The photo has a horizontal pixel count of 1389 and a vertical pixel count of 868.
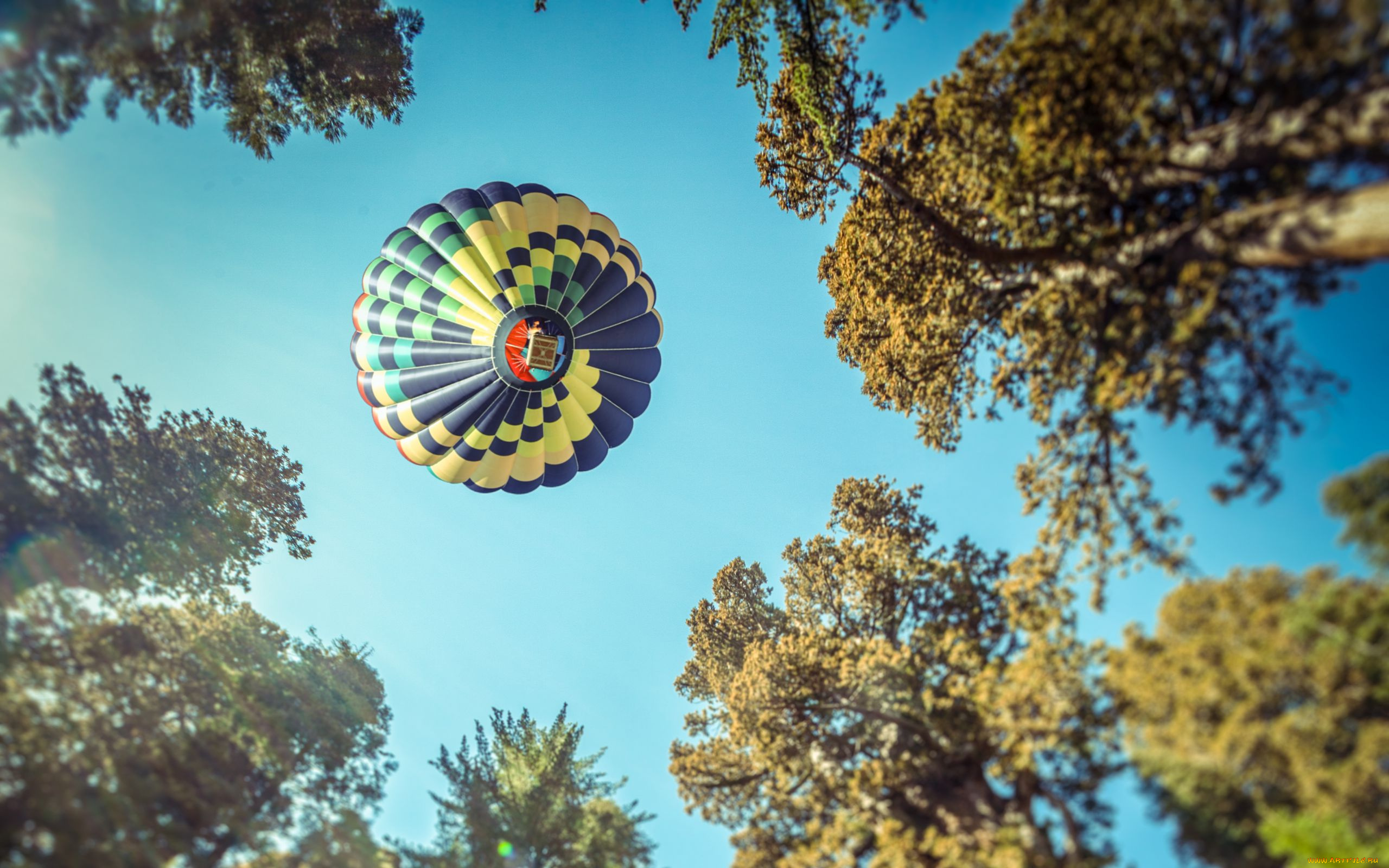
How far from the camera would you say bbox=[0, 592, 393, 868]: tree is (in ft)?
21.2

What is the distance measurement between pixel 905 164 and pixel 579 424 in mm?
8041

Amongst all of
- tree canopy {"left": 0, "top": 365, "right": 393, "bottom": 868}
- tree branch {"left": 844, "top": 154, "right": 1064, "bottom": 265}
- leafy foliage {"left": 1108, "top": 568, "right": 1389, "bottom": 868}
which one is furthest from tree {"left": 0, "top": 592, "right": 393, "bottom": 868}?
tree branch {"left": 844, "top": 154, "right": 1064, "bottom": 265}

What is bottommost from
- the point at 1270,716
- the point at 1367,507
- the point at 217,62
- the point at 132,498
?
the point at 1270,716

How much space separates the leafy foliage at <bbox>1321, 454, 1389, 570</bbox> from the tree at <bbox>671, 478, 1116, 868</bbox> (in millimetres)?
2442

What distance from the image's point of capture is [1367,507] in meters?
4.65

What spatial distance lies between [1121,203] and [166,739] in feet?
46.1

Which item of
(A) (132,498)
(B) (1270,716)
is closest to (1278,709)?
(B) (1270,716)

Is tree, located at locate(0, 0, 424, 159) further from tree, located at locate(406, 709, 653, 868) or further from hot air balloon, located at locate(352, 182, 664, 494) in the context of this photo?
tree, located at locate(406, 709, 653, 868)

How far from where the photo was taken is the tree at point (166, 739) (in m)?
6.46

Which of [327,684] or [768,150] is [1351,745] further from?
[327,684]

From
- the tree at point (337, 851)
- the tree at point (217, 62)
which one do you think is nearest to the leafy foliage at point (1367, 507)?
the tree at point (337, 851)

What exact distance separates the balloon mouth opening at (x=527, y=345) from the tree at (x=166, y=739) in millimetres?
6940

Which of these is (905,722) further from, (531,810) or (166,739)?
(166,739)

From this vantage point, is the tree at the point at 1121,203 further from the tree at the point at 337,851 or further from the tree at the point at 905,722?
the tree at the point at 337,851
